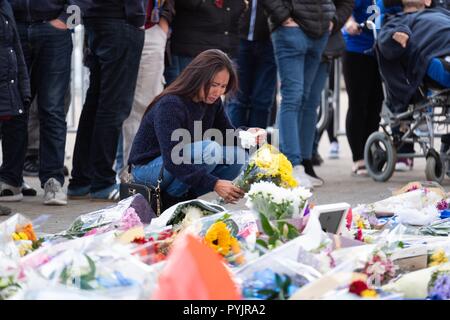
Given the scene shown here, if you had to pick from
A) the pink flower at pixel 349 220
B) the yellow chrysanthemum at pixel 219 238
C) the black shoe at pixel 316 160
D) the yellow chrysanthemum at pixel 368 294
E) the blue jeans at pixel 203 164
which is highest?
the yellow chrysanthemum at pixel 368 294

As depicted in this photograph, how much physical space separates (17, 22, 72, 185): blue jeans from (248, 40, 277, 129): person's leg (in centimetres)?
200

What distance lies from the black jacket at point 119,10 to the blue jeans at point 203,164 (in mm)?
1325

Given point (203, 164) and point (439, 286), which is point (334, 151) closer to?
point (203, 164)

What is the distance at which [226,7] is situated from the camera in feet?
25.9

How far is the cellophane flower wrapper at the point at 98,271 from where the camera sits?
3.42 m

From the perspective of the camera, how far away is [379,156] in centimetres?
902

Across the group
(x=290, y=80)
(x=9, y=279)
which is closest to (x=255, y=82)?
(x=290, y=80)

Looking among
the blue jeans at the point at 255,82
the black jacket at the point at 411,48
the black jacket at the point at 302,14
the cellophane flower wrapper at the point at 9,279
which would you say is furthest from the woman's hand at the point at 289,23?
the cellophane flower wrapper at the point at 9,279

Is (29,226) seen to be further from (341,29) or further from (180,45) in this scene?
(341,29)

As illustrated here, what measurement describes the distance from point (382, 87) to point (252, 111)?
1.45 metres

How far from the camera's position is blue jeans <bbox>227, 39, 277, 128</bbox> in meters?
8.77

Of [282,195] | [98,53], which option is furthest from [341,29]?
[282,195]

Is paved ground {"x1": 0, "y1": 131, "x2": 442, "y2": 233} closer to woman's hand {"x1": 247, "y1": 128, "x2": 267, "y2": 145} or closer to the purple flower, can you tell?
woman's hand {"x1": 247, "y1": 128, "x2": 267, "y2": 145}

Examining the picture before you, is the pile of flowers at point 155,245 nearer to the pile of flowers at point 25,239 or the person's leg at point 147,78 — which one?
the pile of flowers at point 25,239
